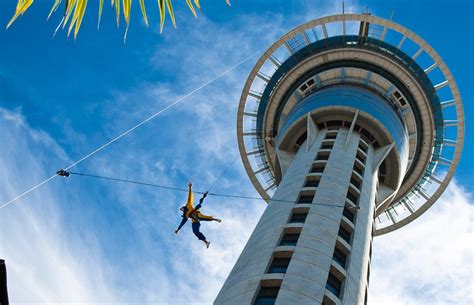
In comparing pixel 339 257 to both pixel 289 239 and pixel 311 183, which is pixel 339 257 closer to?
pixel 289 239

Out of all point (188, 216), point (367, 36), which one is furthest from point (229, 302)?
point (367, 36)

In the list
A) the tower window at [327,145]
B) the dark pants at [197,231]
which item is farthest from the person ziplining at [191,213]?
the tower window at [327,145]

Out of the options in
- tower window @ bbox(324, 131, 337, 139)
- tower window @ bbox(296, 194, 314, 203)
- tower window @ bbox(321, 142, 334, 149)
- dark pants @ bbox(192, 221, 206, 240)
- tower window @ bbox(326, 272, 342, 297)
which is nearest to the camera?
tower window @ bbox(326, 272, 342, 297)

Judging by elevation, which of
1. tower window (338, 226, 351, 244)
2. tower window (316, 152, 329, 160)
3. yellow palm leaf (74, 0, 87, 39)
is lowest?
yellow palm leaf (74, 0, 87, 39)

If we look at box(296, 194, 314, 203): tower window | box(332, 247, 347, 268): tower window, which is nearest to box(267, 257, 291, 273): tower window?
box(332, 247, 347, 268): tower window

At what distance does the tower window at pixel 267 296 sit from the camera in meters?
23.7

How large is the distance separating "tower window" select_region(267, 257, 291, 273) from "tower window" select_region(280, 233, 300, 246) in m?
1.58

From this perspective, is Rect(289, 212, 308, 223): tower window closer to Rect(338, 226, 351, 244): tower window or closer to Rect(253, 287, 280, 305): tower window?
Rect(338, 226, 351, 244): tower window

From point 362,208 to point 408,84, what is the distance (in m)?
20.6

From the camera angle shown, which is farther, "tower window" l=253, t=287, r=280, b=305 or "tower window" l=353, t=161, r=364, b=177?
"tower window" l=353, t=161, r=364, b=177

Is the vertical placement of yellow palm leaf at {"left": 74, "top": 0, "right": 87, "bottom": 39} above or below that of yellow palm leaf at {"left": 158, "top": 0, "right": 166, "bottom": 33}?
below

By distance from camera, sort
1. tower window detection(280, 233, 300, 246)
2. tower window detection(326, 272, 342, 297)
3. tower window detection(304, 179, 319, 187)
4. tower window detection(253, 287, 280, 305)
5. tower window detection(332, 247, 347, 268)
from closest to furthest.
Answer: tower window detection(253, 287, 280, 305)
tower window detection(326, 272, 342, 297)
tower window detection(332, 247, 347, 268)
tower window detection(280, 233, 300, 246)
tower window detection(304, 179, 319, 187)

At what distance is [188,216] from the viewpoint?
28766 millimetres

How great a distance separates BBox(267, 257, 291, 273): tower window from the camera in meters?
26.3
